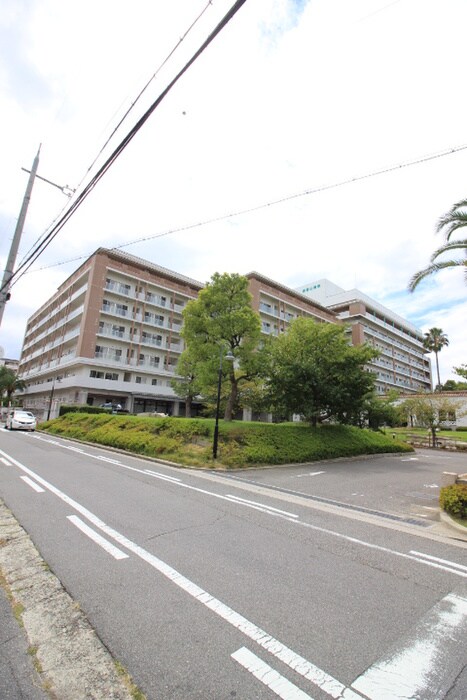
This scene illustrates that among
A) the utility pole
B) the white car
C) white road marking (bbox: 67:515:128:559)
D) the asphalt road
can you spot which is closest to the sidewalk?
the asphalt road

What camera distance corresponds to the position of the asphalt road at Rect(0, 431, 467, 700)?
241cm

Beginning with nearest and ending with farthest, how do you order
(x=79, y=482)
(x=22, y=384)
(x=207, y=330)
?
(x=79, y=482)
(x=207, y=330)
(x=22, y=384)

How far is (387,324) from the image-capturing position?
252 ft

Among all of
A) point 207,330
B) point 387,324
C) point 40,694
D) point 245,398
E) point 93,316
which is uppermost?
point 387,324

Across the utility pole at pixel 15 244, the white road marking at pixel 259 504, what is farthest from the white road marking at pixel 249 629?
the utility pole at pixel 15 244

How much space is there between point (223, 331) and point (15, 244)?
41.9ft

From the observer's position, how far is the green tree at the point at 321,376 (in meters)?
17.4

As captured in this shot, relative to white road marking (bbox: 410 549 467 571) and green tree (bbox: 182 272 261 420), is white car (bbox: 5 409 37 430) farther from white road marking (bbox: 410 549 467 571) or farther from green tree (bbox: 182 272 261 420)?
white road marking (bbox: 410 549 467 571)

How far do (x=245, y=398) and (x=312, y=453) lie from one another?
9590mm

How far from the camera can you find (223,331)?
2027cm

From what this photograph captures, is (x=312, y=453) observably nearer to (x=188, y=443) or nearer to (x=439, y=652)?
(x=188, y=443)

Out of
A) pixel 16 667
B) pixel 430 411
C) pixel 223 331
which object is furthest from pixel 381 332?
pixel 16 667

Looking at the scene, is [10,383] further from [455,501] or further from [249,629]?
[249,629]

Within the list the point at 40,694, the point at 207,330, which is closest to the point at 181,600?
the point at 40,694
